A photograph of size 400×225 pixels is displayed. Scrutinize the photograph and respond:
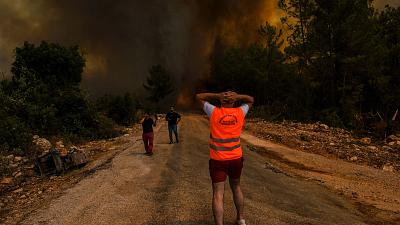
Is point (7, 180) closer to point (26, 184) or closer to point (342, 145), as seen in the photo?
point (26, 184)

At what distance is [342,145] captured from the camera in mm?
20891

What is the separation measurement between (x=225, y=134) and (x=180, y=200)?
3263mm

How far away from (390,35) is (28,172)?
3380cm

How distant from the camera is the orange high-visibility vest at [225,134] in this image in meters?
5.80

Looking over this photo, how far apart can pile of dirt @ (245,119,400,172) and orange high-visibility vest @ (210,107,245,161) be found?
1220 cm

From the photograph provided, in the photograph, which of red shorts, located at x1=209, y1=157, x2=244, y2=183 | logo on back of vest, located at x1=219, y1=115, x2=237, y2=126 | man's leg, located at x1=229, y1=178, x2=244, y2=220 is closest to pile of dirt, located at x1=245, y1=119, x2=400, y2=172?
man's leg, located at x1=229, y1=178, x2=244, y2=220

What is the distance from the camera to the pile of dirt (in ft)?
56.7

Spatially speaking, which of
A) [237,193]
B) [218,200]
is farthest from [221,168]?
[237,193]

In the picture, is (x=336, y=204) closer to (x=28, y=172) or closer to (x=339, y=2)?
(x=28, y=172)

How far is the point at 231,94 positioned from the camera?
232 inches

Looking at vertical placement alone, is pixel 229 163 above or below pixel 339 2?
below

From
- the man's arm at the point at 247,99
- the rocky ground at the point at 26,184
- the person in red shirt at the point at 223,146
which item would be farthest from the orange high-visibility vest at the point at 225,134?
the rocky ground at the point at 26,184

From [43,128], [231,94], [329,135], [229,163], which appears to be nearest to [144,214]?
[229,163]

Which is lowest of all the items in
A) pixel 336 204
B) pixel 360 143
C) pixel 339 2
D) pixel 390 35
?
pixel 360 143
